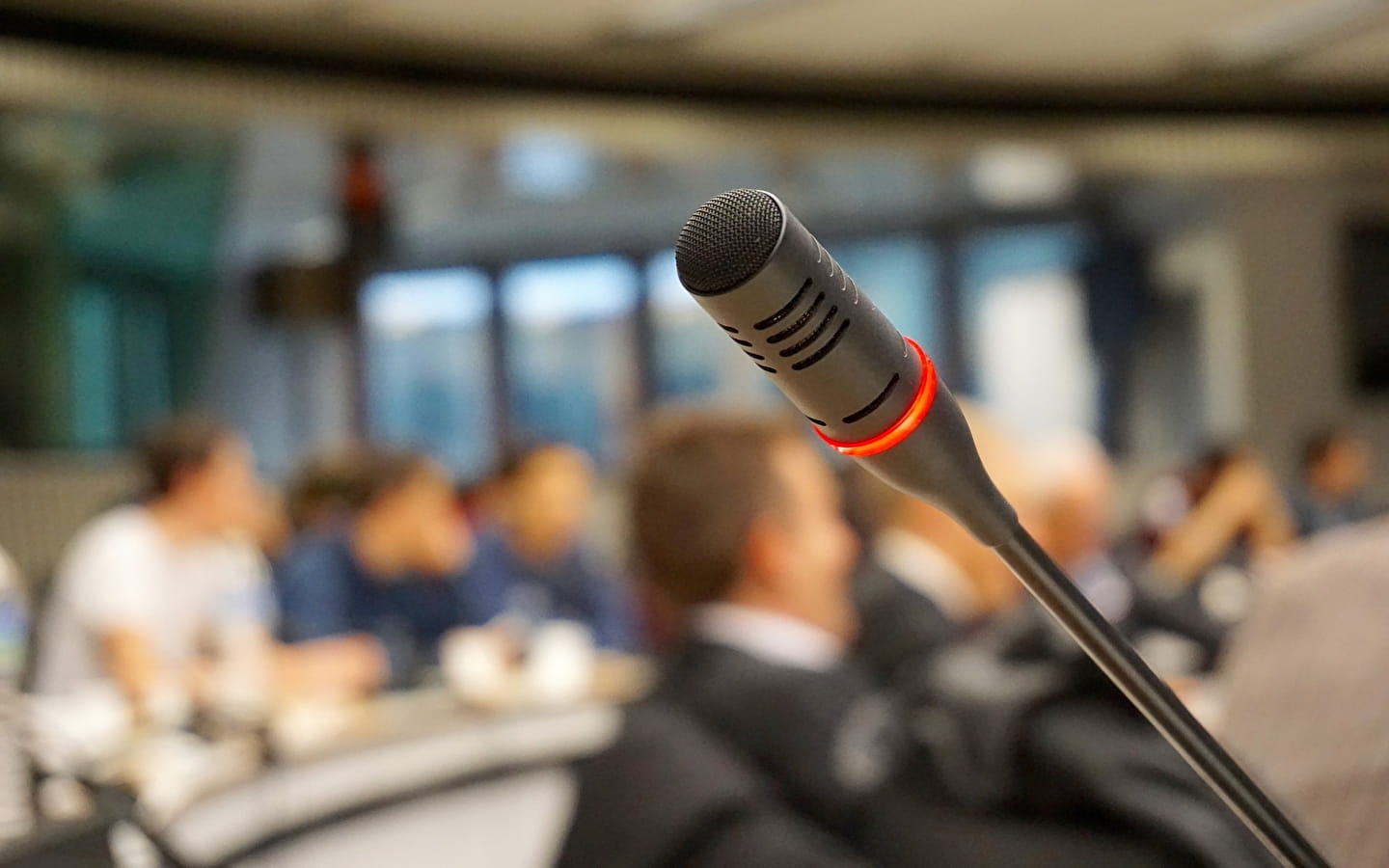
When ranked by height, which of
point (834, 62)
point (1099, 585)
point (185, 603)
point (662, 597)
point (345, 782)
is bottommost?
point (345, 782)

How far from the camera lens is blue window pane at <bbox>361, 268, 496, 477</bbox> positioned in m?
8.07

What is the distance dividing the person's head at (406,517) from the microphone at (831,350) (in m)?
3.81

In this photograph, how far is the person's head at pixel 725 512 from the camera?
1.80m

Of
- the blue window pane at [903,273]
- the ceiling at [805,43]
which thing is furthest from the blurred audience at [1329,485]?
the blue window pane at [903,273]

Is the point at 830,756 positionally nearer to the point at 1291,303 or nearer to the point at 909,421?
the point at 909,421

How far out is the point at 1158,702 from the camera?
1.29ft

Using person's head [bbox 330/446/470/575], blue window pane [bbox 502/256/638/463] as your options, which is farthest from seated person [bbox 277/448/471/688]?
blue window pane [bbox 502/256/638/463]

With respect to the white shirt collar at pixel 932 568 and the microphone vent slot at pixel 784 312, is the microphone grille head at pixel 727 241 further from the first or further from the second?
the white shirt collar at pixel 932 568

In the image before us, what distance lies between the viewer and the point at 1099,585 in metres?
2.87

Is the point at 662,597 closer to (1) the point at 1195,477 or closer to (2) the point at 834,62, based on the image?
(1) the point at 1195,477

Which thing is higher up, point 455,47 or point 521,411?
point 455,47

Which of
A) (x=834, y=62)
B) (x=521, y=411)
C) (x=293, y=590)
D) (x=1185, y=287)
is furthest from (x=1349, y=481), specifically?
(x=293, y=590)

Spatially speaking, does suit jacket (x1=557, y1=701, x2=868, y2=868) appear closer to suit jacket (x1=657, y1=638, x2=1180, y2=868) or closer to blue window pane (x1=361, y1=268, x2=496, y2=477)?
suit jacket (x1=657, y1=638, x2=1180, y2=868)

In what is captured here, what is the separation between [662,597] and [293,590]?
2.55 metres
